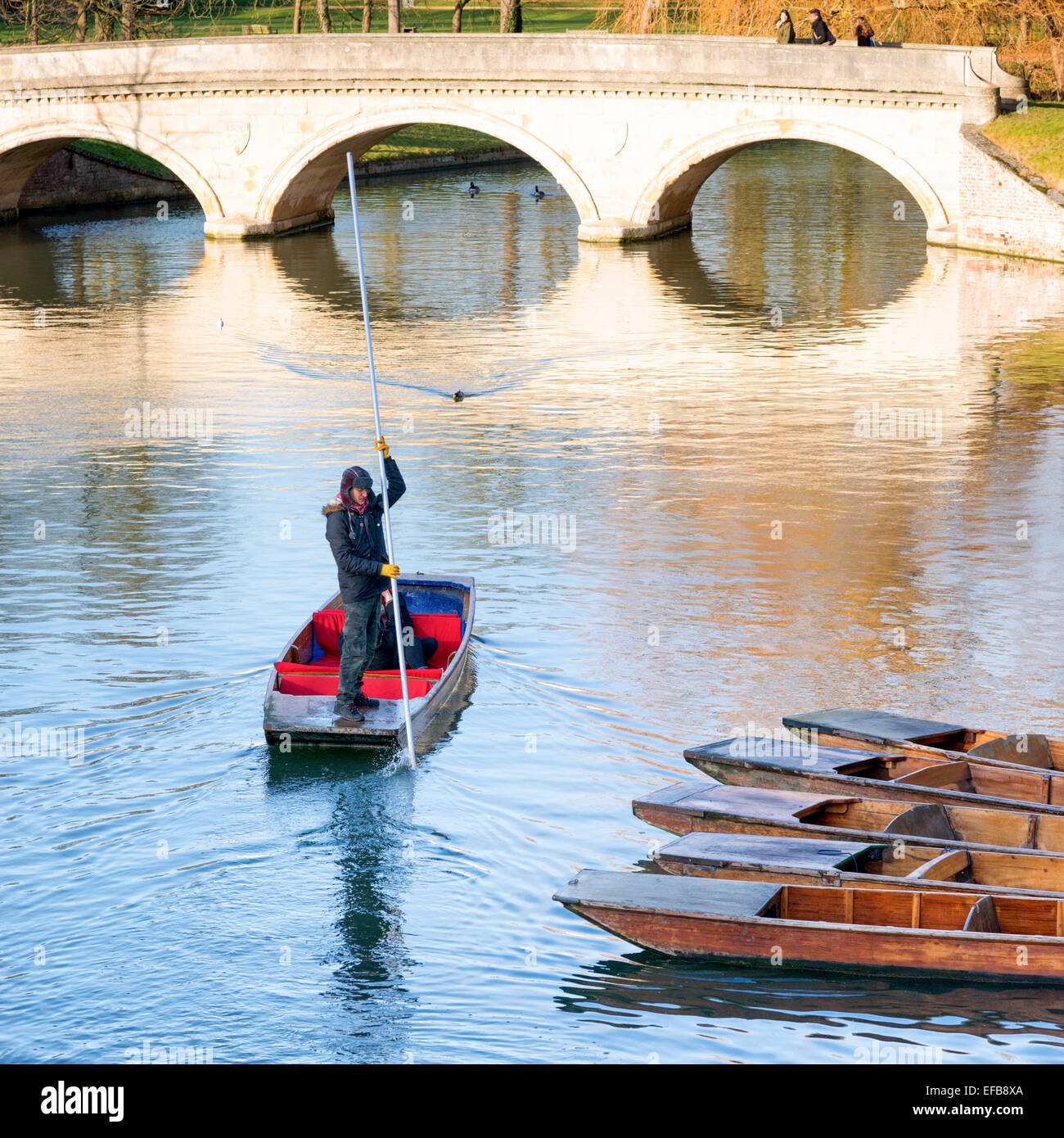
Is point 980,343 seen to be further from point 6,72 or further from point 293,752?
point 6,72

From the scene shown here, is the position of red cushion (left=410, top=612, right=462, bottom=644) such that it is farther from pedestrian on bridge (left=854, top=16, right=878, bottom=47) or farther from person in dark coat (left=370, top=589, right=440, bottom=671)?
pedestrian on bridge (left=854, top=16, right=878, bottom=47)

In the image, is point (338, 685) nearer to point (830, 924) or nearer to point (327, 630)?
point (327, 630)

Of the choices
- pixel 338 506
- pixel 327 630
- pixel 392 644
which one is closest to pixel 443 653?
pixel 392 644

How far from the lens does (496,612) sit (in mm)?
14516

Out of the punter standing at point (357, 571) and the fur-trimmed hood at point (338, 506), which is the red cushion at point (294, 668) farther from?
the fur-trimmed hood at point (338, 506)

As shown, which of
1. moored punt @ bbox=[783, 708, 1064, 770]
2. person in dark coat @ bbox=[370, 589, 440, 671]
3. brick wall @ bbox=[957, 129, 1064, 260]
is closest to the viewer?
moored punt @ bbox=[783, 708, 1064, 770]

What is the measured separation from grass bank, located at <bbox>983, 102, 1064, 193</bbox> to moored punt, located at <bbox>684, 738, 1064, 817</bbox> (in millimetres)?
22481

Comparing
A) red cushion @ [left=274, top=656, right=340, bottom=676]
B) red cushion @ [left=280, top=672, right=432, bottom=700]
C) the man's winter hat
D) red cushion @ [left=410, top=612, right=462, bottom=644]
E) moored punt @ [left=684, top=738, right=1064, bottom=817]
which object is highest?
the man's winter hat

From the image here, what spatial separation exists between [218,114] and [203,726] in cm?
2798

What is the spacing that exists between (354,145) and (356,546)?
30.5m

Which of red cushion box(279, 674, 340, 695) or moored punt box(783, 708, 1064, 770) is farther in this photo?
red cushion box(279, 674, 340, 695)

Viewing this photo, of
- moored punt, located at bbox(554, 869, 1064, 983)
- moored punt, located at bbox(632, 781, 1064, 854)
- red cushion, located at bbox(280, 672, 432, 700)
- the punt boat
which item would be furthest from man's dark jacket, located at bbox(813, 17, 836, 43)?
moored punt, located at bbox(554, 869, 1064, 983)

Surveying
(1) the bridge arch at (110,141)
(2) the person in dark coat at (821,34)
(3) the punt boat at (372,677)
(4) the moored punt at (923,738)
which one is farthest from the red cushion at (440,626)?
(1) the bridge arch at (110,141)

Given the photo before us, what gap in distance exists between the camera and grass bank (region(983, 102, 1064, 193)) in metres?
30.2
